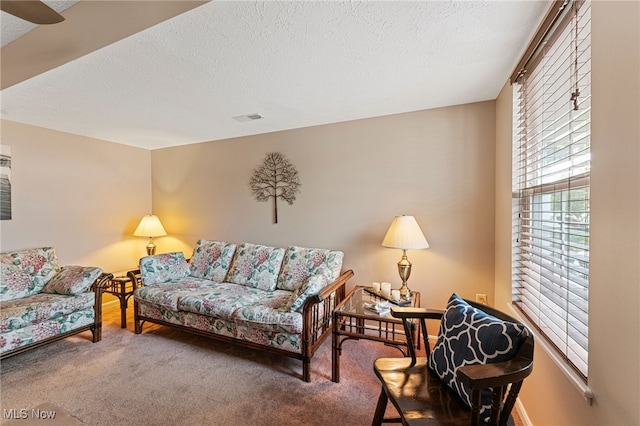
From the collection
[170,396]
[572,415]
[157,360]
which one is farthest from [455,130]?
[157,360]

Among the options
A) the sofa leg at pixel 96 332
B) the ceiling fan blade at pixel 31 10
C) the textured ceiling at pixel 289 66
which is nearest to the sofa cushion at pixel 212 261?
the sofa leg at pixel 96 332

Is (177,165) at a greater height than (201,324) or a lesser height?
greater

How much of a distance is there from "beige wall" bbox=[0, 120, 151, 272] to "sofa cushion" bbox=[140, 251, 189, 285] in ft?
4.05

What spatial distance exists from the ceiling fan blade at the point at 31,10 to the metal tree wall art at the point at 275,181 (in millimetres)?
2202

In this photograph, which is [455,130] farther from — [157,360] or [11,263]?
[11,263]

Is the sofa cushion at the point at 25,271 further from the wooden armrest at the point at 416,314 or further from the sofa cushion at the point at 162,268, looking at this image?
the wooden armrest at the point at 416,314

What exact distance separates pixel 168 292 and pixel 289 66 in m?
2.29

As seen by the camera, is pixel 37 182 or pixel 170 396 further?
pixel 37 182

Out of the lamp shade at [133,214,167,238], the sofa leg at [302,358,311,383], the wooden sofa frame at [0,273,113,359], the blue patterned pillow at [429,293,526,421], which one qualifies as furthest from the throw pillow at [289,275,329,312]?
the lamp shade at [133,214,167,238]

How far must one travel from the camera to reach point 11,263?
2611mm

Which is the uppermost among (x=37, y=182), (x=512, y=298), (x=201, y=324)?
(x=37, y=182)

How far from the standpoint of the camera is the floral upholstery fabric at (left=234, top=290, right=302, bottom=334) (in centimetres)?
205

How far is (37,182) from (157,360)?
8.22ft

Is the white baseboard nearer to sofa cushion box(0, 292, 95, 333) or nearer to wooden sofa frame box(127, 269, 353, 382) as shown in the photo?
wooden sofa frame box(127, 269, 353, 382)
